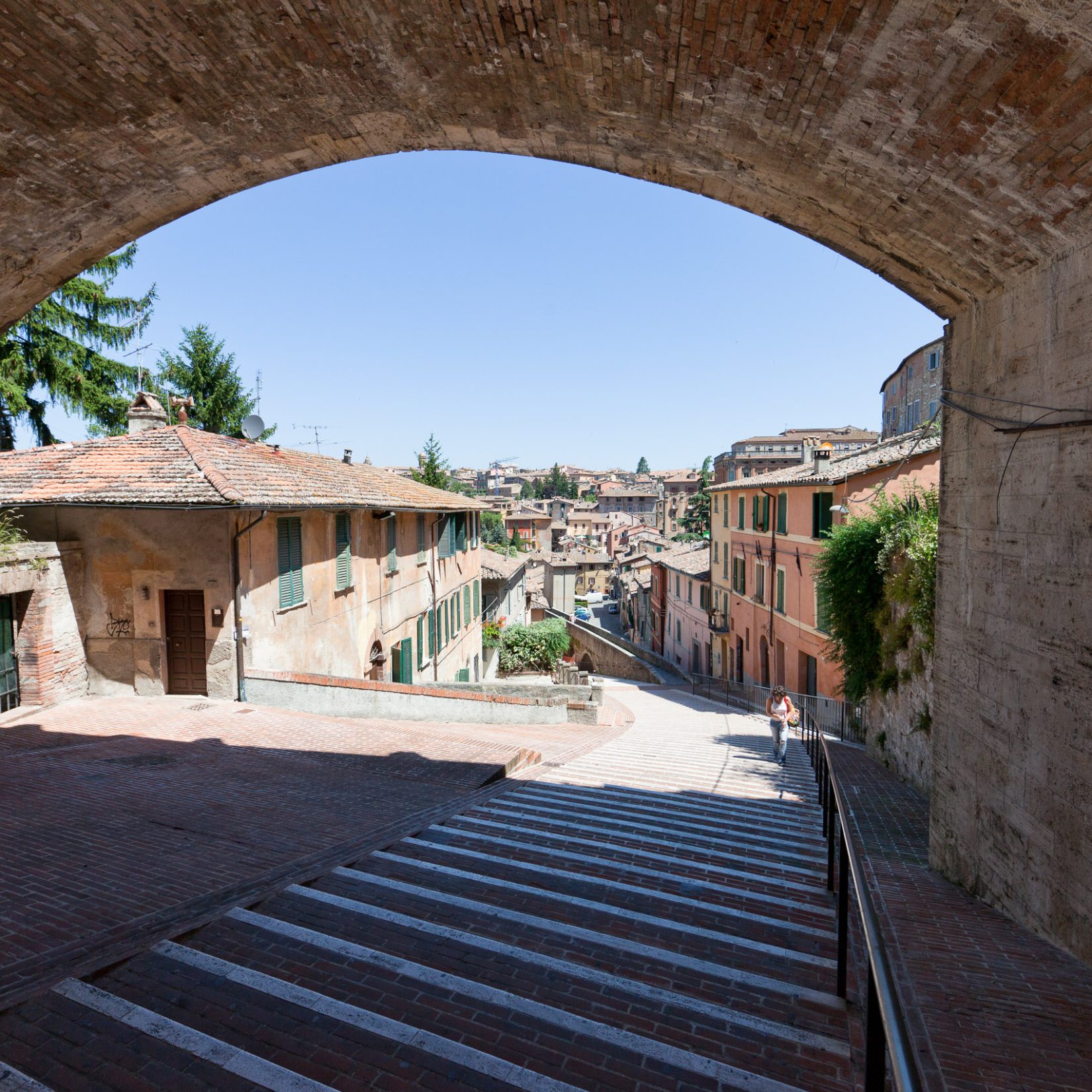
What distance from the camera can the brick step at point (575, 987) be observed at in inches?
117

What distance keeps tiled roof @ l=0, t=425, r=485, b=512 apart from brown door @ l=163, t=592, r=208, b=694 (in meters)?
1.91

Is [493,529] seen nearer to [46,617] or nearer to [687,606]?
[687,606]

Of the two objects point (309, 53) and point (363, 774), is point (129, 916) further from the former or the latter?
point (309, 53)

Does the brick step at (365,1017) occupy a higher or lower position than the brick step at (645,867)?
higher

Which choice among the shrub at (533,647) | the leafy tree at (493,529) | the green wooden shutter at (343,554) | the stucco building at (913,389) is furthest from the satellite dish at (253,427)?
the leafy tree at (493,529)

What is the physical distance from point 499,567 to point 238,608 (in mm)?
22913

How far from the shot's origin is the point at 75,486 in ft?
39.2

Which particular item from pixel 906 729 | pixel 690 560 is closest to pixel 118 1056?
pixel 906 729

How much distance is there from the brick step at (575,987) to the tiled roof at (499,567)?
2745 cm

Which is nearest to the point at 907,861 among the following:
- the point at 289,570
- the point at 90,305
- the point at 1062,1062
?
the point at 1062,1062

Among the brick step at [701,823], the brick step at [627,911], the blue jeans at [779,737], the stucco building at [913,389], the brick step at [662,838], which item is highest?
the stucco building at [913,389]

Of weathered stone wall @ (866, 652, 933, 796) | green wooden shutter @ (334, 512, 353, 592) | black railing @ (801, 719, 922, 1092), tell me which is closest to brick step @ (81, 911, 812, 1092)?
black railing @ (801, 719, 922, 1092)

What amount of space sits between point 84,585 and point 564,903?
1108 cm

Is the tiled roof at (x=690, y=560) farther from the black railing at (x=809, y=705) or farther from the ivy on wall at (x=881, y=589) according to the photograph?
the ivy on wall at (x=881, y=589)
